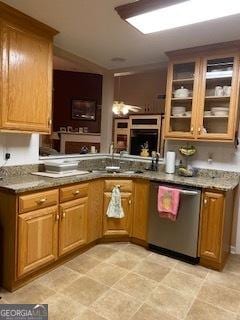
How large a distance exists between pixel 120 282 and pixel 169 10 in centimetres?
232

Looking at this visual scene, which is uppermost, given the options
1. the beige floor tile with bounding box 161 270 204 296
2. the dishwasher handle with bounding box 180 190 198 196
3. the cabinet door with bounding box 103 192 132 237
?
the dishwasher handle with bounding box 180 190 198 196

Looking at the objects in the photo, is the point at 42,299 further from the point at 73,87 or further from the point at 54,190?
the point at 73,87

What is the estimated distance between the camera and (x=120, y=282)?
7.54 feet

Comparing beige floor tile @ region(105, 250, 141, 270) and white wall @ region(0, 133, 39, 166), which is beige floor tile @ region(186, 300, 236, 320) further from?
white wall @ region(0, 133, 39, 166)

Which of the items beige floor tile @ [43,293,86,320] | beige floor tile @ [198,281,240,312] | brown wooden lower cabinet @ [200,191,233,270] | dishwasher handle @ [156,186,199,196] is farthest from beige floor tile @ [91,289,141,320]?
dishwasher handle @ [156,186,199,196]

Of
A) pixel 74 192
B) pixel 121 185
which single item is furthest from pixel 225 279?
pixel 74 192

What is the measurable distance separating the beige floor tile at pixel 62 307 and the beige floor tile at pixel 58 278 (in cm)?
15

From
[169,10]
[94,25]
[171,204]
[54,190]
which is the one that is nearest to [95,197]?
[54,190]

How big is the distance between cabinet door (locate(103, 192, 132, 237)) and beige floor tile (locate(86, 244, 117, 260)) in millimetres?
158

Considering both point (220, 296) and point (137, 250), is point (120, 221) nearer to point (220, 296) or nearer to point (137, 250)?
point (137, 250)

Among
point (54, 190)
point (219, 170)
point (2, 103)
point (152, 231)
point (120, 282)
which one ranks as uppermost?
point (2, 103)

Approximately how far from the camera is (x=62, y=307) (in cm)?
192

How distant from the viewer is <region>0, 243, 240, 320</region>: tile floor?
191 cm

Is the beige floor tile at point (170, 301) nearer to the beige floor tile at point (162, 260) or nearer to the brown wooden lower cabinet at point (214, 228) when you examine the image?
the beige floor tile at point (162, 260)
